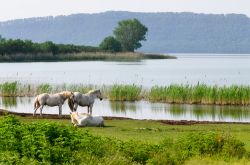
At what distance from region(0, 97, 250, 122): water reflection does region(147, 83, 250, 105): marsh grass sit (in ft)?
4.12

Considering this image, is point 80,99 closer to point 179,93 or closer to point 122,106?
point 122,106

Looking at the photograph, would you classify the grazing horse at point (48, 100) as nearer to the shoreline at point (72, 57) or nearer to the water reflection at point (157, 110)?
the water reflection at point (157, 110)

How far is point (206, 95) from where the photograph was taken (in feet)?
152

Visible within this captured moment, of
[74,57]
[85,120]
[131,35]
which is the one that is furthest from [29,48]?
[85,120]

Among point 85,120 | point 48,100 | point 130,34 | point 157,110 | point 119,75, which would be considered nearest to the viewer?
point 85,120

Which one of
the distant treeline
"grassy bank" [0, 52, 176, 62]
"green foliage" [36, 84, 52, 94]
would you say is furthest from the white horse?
"grassy bank" [0, 52, 176, 62]

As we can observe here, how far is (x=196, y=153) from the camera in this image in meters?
18.6

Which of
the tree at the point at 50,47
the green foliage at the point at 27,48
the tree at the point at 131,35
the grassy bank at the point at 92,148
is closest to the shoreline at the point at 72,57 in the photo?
the green foliage at the point at 27,48

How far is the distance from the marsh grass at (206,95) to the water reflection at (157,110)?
Answer: 126 cm

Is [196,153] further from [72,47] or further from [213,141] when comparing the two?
[72,47]

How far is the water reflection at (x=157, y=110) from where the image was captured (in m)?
38.6

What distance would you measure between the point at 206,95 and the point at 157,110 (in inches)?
204

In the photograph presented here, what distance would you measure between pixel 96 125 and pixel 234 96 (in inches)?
756

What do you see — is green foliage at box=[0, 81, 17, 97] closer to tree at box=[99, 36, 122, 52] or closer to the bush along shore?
the bush along shore
